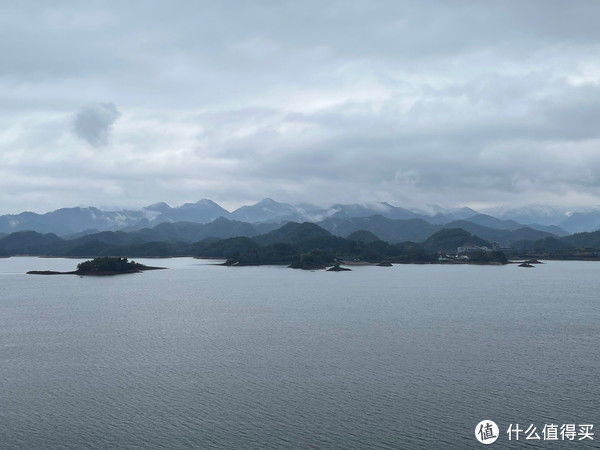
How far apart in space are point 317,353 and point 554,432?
19496 mm

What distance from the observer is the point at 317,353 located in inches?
1656

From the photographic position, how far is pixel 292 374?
35938 mm

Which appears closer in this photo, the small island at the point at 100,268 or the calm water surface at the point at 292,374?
the calm water surface at the point at 292,374

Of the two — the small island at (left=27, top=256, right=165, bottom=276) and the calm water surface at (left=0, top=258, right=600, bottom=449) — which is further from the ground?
the small island at (left=27, top=256, right=165, bottom=276)

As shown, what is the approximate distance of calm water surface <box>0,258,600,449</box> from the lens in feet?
86.8

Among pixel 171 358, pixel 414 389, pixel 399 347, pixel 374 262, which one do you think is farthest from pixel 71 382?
pixel 374 262

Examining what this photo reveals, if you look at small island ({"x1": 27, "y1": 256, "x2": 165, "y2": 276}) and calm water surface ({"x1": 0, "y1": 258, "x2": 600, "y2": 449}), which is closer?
calm water surface ({"x1": 0, "y1": 258, "x2": 600, "y2": 449})

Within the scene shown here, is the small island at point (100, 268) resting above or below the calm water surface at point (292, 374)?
above

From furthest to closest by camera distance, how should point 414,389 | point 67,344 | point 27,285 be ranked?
point 27,285 → point 67,344 → point 414,389

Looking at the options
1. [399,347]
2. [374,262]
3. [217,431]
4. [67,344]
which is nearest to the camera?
[217,431]

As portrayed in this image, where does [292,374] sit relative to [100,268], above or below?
below

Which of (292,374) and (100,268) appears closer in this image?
(292,374)

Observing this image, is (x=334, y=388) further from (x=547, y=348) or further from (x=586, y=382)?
(x=547, y=348)

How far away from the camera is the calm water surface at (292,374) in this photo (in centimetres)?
2645
